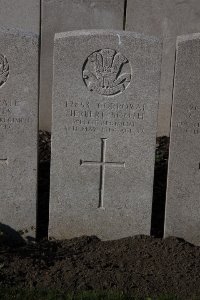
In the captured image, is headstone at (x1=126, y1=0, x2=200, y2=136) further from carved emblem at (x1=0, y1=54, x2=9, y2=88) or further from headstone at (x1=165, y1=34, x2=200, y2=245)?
carved emblem at (x1=0, y1=54, x2=9, y2=88)

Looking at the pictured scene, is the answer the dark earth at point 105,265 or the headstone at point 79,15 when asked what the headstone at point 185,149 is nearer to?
the dark earth at point 105,265

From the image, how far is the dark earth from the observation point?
16.1ft

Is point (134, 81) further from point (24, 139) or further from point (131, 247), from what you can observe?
point (131, 247)

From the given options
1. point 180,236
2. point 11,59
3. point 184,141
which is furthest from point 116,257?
point 11,59

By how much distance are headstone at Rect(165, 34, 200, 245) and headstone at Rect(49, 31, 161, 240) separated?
0.59ft

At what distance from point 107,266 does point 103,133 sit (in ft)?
3.69

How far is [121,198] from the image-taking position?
564 centimetres

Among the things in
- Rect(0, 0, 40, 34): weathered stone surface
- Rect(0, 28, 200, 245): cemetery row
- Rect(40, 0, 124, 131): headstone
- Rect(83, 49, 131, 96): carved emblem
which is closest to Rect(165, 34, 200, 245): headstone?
Rect(0, 28, 200, 245): cemetery row

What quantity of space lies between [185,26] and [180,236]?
351 cm

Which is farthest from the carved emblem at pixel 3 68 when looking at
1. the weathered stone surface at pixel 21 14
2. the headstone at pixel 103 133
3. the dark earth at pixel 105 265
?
the weathered stone surface at pixel 21 14

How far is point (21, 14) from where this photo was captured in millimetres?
8211

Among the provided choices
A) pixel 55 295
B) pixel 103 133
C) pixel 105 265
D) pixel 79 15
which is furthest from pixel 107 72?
pixel 79 15

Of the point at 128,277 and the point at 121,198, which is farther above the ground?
the point at 121,198

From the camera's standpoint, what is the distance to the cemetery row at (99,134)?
531 centimetres
